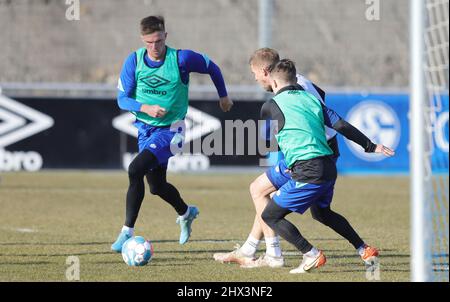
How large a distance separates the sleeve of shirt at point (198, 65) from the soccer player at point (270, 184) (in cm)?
126

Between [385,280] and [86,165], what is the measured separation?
11.4 m

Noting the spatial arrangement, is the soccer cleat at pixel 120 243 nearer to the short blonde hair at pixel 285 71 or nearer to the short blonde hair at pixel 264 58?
the short blonde hair at pixel 264 58

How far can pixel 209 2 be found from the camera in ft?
77.0

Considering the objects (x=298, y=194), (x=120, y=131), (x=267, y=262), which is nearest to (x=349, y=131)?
(x=298, y=194)

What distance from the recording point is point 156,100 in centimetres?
884

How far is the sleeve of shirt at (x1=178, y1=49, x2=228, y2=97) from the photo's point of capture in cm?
880

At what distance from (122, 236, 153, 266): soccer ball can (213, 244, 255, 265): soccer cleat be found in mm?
655

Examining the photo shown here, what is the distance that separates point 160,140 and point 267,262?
1.68 metres

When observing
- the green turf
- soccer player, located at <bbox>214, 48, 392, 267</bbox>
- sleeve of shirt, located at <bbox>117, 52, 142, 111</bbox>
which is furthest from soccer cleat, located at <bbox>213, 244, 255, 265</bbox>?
sleeve of shirt, located at <bbox>117, 52, 142, 111</bbox>

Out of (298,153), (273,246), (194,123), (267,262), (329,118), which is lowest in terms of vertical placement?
(267,262)

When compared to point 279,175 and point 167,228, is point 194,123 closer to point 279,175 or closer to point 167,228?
point 167,228

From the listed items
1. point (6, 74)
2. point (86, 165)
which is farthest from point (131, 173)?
point (6, 74)

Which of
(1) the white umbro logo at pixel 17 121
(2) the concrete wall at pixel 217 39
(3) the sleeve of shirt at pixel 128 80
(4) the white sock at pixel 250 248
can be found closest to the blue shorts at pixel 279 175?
(4) the white sock at pixel 250 248

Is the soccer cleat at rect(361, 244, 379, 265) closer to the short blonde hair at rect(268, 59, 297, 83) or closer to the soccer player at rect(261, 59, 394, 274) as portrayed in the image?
the soccer player at rect(261, 59, 394, 274)
